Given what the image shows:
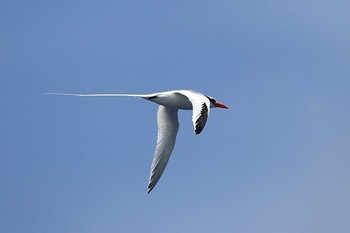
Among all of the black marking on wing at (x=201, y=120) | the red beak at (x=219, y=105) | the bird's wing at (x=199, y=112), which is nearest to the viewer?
the black marking on wing at (x=201, y=120)

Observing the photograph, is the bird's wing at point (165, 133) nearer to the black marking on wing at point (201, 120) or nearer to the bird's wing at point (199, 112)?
the bird's wing at point (199, 112)

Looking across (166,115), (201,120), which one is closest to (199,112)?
(201,120)

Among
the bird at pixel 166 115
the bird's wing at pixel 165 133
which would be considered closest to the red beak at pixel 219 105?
the bird at pixel 166 115

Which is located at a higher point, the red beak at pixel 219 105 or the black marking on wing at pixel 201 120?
the red beak at pixel 219 105

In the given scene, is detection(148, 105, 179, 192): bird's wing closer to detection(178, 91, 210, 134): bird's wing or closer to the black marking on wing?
detection(178, 91, 210, 134): bird's wing

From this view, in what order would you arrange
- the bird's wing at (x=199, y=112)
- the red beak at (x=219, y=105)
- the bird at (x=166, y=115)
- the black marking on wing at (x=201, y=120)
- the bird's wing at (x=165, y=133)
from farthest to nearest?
1. the red beak at (x=219, y=105)
2. the bird's wing at (x=165, y=133)
3. the bird at (x=166, y=115)
4. the bird's wing at (x=199, y=112)
5. the black marking on wing at (x=201, y=120)

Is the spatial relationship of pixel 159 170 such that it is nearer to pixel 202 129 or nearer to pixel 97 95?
pixel 97 95

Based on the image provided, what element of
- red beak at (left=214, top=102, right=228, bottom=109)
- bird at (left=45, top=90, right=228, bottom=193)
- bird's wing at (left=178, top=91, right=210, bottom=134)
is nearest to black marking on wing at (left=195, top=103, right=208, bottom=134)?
bird's wing at (left=178, top=91, right=210, bottom=134)

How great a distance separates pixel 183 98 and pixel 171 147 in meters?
3.18

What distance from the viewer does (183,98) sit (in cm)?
2589

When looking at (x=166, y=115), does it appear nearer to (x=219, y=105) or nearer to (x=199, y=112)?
(x=219, y=105)

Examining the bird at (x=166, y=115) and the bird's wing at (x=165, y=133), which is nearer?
the bird at (x=166, y=115)

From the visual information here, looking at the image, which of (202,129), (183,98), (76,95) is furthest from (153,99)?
(202,129)

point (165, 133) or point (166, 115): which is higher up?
point (166, 115)
